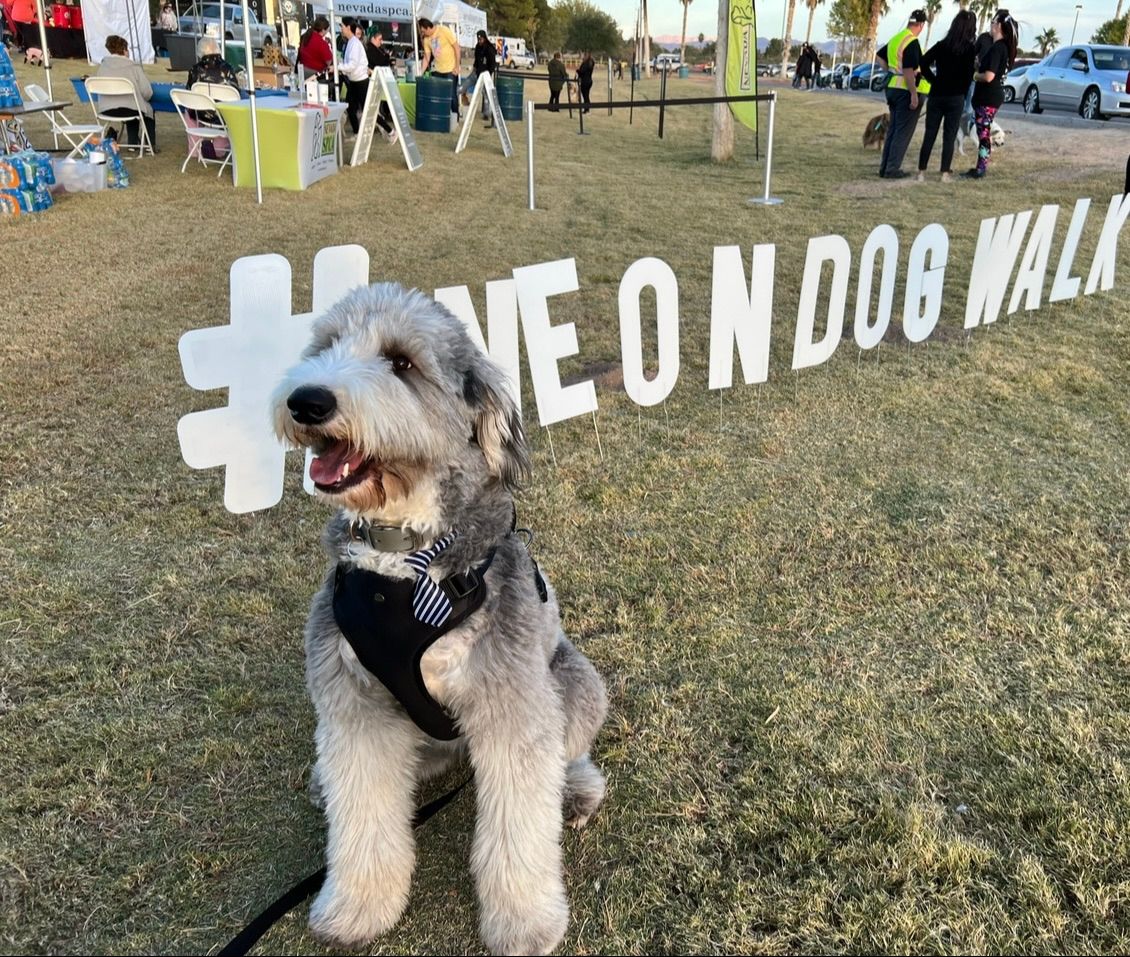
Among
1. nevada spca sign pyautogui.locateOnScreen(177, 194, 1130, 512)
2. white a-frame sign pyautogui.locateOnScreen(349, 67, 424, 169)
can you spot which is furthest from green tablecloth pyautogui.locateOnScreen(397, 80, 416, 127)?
nevada spca sign pyautogui.locateOnScreen(177, 194, 1130, 512)

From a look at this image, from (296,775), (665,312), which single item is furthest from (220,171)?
(296,775)

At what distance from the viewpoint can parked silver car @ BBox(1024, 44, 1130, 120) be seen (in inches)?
843

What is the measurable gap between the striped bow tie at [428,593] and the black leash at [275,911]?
0.81 meters

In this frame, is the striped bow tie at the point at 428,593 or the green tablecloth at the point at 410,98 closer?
the striped bow tie at the point at 428,593

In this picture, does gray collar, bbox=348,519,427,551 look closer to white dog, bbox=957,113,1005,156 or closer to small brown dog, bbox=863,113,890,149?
white dog, bbox=957,113,1005,156

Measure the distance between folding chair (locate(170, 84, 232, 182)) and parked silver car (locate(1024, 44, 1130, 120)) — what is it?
867 inches

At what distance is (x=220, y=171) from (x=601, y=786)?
492 inches

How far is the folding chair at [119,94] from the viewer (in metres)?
12.3

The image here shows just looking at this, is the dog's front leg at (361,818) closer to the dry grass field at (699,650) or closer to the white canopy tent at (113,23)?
the dry grass field at (699,650)

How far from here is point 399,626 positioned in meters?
1.92

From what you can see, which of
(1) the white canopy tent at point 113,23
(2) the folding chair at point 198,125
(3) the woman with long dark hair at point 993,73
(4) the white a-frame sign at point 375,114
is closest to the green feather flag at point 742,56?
(3) the woman with long dark hair at point 993,73

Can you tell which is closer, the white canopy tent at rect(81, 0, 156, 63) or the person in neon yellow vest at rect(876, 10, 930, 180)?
the person in neon yellow vest at rect(876, 10, 930, 180)

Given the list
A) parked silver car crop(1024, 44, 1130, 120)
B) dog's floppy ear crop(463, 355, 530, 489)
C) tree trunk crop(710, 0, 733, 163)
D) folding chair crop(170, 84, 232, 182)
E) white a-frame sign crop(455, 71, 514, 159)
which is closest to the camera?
dog's floppy ear crop(463, 355, 530, 489)

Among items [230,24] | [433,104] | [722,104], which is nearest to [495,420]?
[722,104]
